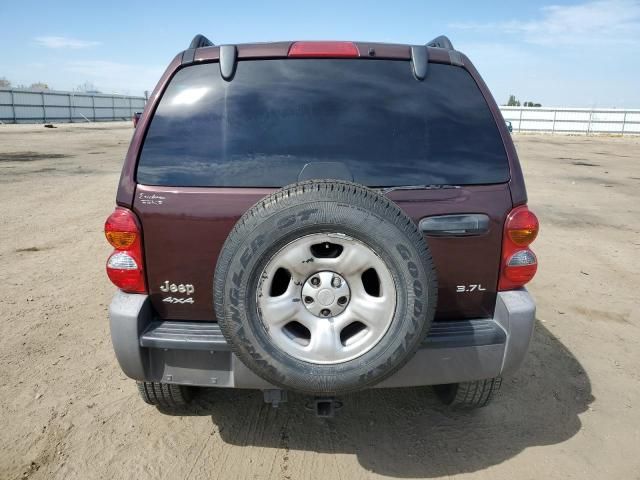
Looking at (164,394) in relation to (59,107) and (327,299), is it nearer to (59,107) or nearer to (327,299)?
(327,299)

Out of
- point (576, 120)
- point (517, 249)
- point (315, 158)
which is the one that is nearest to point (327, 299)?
point (315, 158)

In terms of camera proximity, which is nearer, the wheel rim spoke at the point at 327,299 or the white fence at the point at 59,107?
the wheel rim spoke at the point at 327,299

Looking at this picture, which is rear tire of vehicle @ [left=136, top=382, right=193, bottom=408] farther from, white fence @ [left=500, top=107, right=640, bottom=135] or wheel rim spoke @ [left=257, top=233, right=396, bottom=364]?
white fence @ [left=500, top=107, right=640, bottom=135]

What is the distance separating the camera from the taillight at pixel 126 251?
88.9 inches

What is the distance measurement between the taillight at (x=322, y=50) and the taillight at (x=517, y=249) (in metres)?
1.13

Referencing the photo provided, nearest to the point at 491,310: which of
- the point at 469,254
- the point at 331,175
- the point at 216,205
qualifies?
the point at 469,254

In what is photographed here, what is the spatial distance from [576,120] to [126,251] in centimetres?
4666

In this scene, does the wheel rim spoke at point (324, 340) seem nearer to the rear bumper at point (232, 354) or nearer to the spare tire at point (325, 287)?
the spare tire at point (325, 287)

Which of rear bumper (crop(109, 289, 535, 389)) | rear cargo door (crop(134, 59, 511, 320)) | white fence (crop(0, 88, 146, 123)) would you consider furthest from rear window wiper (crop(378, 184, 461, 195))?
white fence (crop(0, 88, 146, 123))

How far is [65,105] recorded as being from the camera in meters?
41.0

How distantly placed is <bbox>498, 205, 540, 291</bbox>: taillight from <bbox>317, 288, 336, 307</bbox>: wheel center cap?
2.96 ft

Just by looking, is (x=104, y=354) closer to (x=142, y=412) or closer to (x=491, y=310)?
(x=142, y=412)

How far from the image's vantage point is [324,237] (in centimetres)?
198

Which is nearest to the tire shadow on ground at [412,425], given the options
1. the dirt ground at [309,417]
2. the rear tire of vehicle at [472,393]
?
Answer: the dirt ground at [309,417]
